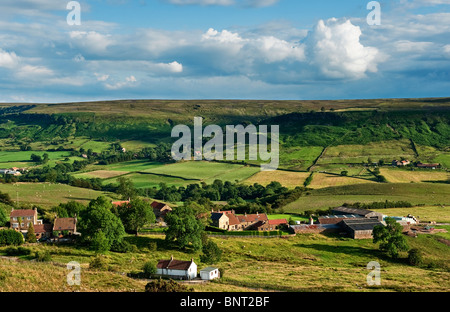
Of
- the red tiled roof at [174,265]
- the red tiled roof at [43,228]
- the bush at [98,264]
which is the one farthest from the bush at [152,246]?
the red tiled roof at [43,228]

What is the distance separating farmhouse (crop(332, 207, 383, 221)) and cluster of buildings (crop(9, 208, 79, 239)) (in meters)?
59.5

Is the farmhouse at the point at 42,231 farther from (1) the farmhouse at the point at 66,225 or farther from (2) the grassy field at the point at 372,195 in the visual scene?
(2) the grassy field at the point at 372,195

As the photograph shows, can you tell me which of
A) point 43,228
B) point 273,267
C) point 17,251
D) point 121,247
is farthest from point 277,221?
point 17,251

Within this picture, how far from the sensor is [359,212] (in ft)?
330

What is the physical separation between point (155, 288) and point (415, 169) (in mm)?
149109

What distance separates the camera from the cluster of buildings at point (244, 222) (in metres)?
90.5

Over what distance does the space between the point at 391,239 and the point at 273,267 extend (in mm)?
24147

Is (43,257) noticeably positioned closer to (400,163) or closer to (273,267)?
(273,267)

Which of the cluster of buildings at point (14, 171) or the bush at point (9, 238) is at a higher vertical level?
the bush at point (9, 238)

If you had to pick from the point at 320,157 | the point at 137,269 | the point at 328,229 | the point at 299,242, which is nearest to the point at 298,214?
the point at 328,229

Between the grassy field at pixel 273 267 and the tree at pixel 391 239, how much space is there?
5.05ft

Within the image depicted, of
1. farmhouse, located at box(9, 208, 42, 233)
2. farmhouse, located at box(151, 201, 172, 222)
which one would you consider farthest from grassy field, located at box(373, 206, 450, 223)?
farmhouse, located at box(9, 208, 42, 233)

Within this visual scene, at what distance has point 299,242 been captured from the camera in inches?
3179
